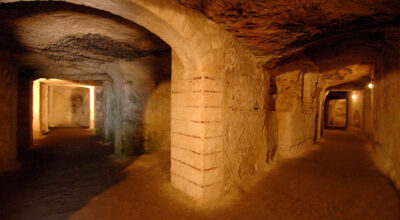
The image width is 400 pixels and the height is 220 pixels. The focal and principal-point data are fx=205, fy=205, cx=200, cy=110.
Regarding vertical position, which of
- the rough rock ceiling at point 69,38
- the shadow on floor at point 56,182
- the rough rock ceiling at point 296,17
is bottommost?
the shadow on floor at point 56,182

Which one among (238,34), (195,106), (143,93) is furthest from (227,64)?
(143,93)

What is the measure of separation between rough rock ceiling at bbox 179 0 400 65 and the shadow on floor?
363cm

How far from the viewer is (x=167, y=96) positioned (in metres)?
6.50

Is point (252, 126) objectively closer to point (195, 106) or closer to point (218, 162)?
point (218, 162)

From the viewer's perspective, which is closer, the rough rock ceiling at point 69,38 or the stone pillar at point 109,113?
the rough rock ceiling at point 69,38

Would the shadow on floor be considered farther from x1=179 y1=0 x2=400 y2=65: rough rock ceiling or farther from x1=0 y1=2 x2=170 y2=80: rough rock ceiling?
x1=179 y1=0 x2=400 y2=65: rough rock ceiling

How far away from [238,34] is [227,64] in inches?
20.9

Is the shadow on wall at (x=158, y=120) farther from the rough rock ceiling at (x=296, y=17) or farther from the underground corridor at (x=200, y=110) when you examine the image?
the rough rock ceiling at (x=296, y=17)

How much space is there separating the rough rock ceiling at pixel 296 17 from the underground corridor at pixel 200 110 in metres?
0.02

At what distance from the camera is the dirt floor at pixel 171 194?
3031 mm

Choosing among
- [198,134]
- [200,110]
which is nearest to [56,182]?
[198,134]

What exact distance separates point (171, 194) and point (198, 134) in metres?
1.23

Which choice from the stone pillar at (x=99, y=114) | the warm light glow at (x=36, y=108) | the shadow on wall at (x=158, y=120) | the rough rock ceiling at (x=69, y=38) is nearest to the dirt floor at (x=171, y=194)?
the shadow on wall at (x=158, y=120)

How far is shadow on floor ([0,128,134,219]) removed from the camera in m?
3.20
